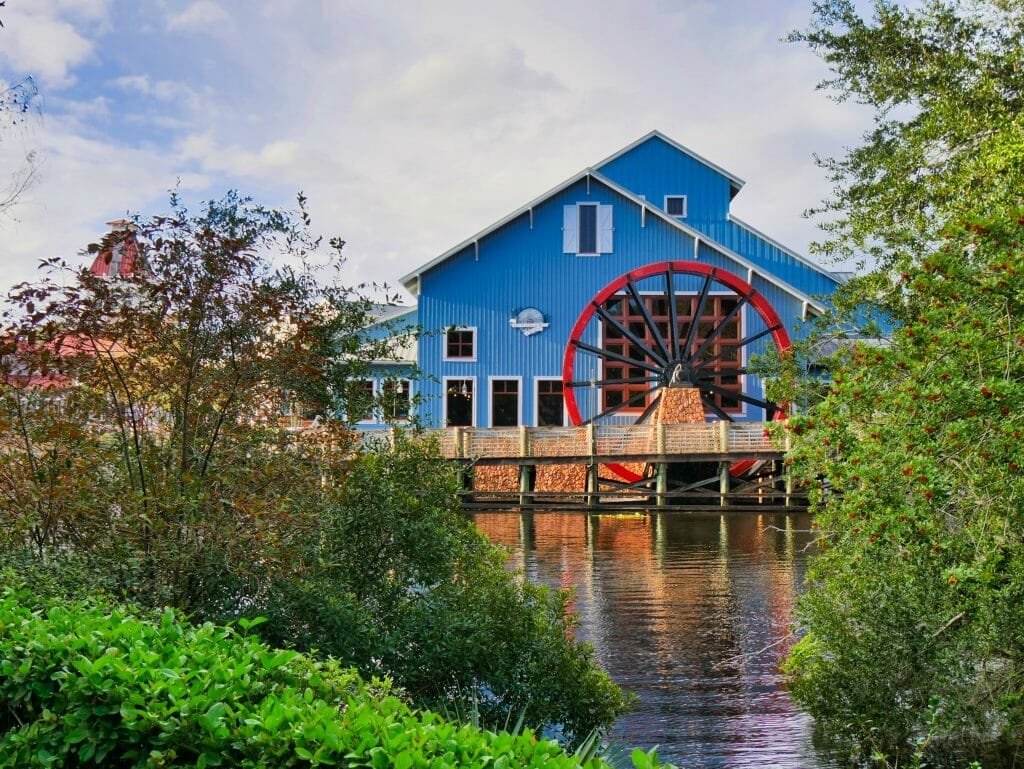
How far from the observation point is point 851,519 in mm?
7746

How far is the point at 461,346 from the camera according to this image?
1256 inches

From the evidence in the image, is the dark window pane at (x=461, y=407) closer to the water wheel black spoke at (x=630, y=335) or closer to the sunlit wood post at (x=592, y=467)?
the sunlit wood post at (x=592, y=467)

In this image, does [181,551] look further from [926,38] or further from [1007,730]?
[926,38]

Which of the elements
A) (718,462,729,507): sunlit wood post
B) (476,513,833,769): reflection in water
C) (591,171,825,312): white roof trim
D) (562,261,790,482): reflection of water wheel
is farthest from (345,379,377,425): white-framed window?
(591,171,825,312): white roof trim

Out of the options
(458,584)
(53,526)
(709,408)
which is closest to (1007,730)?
(458,584)

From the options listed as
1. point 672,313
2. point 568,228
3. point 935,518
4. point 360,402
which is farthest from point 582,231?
point 935,518

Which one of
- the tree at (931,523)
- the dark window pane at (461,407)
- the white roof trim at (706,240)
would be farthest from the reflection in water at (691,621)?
the white roof trim at (706,240)

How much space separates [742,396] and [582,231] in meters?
6.27

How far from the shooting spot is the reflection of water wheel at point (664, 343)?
102 ft

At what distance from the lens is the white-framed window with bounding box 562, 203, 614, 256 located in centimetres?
3164

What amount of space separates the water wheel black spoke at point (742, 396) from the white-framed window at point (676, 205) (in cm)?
533

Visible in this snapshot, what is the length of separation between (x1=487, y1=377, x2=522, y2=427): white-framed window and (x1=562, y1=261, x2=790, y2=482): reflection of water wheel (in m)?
1.50

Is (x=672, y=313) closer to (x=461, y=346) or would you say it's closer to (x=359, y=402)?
(x=461, y=346)

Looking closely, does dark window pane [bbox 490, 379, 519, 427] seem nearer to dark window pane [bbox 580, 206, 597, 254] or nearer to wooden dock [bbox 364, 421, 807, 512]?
wooden dock [bbox 364, 421, 807, 512]
